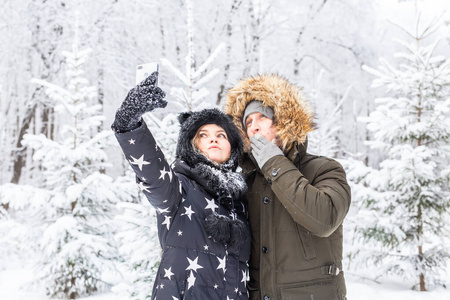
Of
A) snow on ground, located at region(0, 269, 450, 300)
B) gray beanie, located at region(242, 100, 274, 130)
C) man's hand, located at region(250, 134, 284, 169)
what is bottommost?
snow on ground, located at region(0, 269, 450, 300)

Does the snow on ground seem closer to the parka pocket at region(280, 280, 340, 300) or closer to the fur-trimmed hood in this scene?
the fur-trimmed hood

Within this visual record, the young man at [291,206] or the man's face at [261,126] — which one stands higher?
the man's face at [261,126]

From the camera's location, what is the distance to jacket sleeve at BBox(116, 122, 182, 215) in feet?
5.71

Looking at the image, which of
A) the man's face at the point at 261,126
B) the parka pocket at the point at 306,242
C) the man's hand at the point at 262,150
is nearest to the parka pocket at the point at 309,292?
the parka pocket at the point at 306,242

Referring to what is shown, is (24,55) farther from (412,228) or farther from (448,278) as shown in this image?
(448,278)

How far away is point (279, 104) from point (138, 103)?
1073 mm

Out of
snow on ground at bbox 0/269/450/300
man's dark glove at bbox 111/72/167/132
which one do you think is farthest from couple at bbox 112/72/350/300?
snow on ground at bbox 0/269/450/300

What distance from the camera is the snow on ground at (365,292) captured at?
5.88 m

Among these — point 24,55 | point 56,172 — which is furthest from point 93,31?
point 56,172

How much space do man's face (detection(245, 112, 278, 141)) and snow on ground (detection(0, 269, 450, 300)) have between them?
3.77 m

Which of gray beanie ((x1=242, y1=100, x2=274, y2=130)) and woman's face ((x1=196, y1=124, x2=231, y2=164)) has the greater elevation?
gray beanie ((x1=242, y1=100, x2=274, y2=130))

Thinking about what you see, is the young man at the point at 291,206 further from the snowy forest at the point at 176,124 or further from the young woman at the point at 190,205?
the snowy forest at the point at 176,124

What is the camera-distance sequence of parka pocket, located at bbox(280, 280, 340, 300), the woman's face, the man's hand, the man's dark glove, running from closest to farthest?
the man's dark glove, parka pocket, located at bbox(280, 280, 340, 300), the man's hand, the woman's face

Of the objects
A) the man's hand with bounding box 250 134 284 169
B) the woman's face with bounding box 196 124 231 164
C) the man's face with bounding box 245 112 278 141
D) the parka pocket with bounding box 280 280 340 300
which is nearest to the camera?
the parka pocket with bounding box 280 280 340 300
